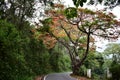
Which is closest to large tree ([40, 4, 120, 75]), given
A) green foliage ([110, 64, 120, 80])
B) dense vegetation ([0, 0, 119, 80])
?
dense vegetation ([0, 0, 119, 80])

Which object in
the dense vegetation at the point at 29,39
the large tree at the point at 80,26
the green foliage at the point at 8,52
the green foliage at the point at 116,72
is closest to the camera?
the green foliage at the point at 8,52

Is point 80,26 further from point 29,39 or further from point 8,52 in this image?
point 8,52

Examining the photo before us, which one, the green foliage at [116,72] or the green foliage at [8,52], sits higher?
the green foliage at [8,52]

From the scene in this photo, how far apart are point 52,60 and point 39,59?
45.5 ft

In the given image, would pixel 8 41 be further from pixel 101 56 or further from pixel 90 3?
pixel 101 56

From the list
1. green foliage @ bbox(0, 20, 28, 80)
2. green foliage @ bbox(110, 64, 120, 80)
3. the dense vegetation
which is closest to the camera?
green foliage @ bbox(0, 20, 28, 80)

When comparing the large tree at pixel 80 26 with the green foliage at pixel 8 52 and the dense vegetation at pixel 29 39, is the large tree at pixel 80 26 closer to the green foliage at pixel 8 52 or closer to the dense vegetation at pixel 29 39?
the dense vegetation at pixel 29 39

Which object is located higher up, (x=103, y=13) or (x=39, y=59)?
(x=103, y=13)

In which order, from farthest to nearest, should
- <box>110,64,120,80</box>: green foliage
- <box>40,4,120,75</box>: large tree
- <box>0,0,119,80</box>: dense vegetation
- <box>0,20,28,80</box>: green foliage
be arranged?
<box>40,4,120,75</box>: large tree, <box>110,64,120,80</box>: green foliage, <box>0,0,119,80</box>: dense vegetation, <box>0,20,28,80</box>: green foliage

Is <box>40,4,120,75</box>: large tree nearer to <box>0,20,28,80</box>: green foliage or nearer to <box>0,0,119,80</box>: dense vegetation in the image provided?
<box>0,0,119,80</box>: dense vegetation

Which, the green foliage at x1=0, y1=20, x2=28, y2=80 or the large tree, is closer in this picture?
the green foliage at x1=0, y1=20, x2=28, y2=80

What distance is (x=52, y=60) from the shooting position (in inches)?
1932

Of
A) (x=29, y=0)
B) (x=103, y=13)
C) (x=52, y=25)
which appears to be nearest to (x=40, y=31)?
(x=52, y=25)

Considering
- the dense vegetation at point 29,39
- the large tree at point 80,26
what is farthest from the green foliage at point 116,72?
the large tree at point 80,26
